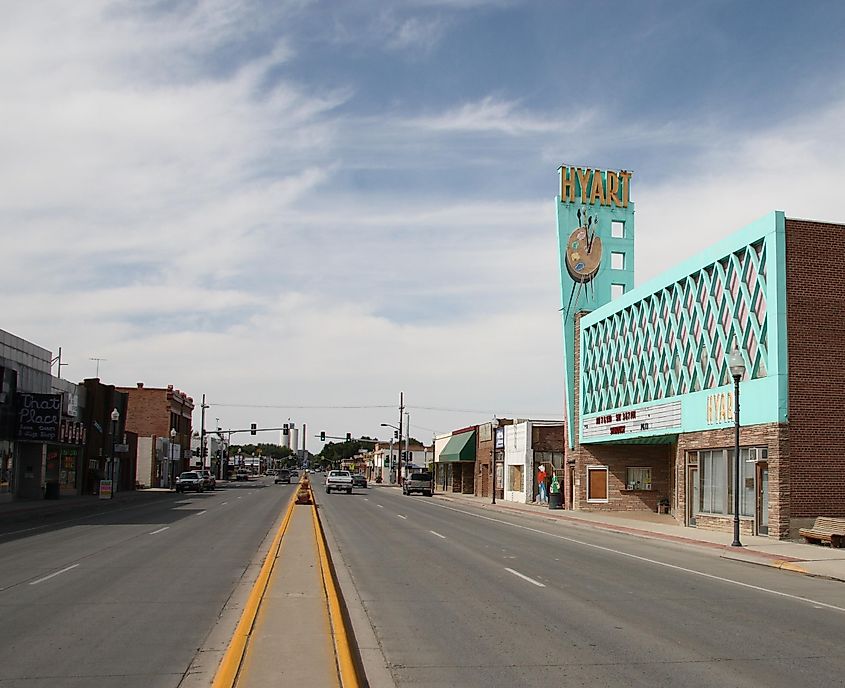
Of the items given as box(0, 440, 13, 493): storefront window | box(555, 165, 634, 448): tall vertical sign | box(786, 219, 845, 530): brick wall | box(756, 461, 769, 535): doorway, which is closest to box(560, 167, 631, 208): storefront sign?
box(555, 165, 634, 448): tall vertical sign

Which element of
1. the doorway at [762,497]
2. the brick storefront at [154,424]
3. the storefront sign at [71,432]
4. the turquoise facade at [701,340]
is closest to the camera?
the turquoise facade at [701,340]

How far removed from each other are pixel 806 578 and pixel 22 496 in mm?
43402

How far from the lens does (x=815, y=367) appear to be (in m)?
27.3

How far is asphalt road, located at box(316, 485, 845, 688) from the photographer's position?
901cm

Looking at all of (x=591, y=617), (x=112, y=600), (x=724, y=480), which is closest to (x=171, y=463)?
(x=724, y=480)

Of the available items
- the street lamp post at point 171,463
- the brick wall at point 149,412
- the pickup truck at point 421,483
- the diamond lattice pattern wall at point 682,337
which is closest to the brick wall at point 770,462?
the diamond lattice pattern wall at point 682,337

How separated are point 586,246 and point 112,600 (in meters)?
38.2

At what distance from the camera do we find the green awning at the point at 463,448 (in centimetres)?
7438

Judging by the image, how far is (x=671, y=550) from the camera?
81.9 ft

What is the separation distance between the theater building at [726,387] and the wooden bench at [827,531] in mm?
762

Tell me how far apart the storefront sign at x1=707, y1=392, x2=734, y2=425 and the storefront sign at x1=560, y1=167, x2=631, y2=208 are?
1955 centimetres

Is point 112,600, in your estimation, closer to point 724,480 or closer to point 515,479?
point 724,480

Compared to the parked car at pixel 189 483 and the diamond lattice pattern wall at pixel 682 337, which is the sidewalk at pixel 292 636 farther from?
the parked car at pixel 189 483

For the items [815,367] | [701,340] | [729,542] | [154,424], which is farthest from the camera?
[154,424]
